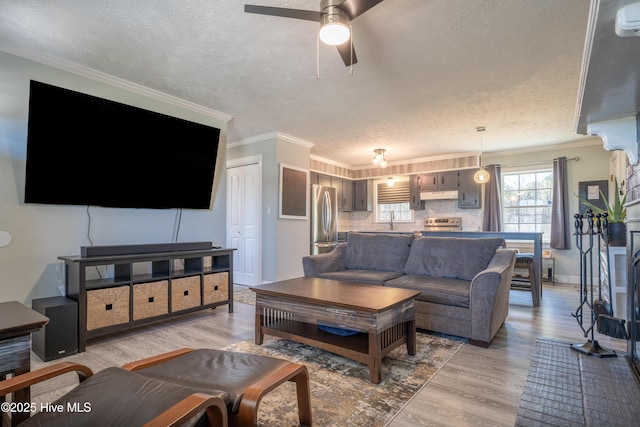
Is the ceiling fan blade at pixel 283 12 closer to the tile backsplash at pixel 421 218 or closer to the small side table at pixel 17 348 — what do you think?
the small side table at pixel 17 348

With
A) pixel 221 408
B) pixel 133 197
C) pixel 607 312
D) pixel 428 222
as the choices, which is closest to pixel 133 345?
pixel 133 197

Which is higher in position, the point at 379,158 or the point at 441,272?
the point at 379,158

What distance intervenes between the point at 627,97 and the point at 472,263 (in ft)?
5.87

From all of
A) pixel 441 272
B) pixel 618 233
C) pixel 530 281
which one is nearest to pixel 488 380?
pixel 441 272

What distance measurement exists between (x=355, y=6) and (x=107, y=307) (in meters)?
3.00

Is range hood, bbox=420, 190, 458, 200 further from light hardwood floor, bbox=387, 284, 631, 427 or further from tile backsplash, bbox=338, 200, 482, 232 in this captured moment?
light hardwood floor, bbox=387, 284, 631, 427

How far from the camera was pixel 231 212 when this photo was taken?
5746 millimetres

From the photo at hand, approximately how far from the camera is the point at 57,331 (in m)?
2.45

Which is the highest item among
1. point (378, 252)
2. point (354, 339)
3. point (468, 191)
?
point (468, 191)

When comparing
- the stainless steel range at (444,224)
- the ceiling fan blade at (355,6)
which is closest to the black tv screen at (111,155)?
the ceiling fan blade at (355,6)

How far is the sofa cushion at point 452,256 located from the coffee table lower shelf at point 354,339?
1.12 meters

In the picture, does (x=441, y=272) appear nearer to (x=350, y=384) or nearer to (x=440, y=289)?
(x=440, y=289)

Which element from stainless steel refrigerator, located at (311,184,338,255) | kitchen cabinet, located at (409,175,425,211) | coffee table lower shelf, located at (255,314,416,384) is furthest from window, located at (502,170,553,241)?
coffee table lower shelf, located at (255,314,416,384)

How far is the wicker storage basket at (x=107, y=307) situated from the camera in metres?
2.64
